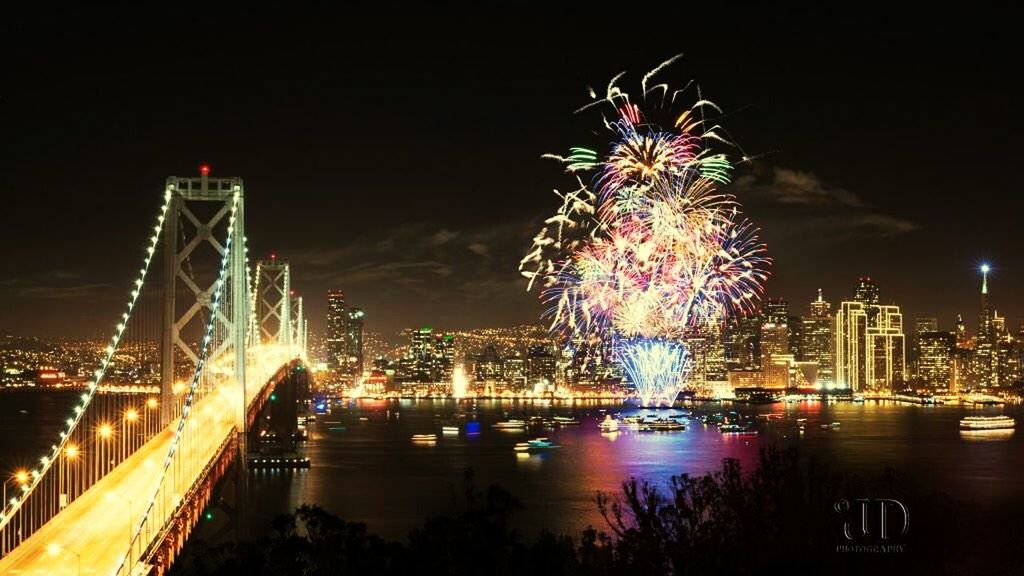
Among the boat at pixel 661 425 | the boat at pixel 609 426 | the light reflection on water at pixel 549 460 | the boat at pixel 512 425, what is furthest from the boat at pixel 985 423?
the boat at pixel 512 425

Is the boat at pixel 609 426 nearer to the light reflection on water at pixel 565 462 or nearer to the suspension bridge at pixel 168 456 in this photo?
the light reflection on water at pixel 565 462

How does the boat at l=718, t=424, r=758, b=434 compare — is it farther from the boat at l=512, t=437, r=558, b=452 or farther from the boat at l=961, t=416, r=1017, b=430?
the boat at l=512, t=437, r=558, b=452

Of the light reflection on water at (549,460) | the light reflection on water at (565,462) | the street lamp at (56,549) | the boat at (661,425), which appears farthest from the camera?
the boat at (661,425)

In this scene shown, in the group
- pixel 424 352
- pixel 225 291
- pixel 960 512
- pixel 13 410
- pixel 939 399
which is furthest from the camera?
pixel 424 352

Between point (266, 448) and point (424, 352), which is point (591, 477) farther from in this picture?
point (424, 352)

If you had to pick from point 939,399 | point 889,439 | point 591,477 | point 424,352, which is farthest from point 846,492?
point 424,352

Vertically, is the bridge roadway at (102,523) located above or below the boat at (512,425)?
above
